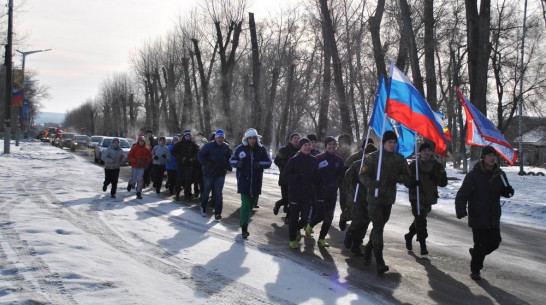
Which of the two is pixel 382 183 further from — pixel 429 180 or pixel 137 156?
pixel 137 156

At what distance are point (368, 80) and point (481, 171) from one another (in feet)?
107

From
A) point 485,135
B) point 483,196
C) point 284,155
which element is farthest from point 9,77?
point 483,196

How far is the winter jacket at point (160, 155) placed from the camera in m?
14.5

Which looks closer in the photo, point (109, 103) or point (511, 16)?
point (511, 16)

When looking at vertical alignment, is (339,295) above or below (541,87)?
below

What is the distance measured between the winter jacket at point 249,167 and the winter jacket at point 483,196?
11.2 feet

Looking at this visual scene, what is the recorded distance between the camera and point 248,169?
8461mm

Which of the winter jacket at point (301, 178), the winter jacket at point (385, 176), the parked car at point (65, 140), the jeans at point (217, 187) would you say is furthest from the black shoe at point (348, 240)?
the parked car at point (65, 140)

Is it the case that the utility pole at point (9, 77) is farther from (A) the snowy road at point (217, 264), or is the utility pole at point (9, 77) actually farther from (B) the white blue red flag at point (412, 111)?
(B) the white blue red flag at point (412, 111)

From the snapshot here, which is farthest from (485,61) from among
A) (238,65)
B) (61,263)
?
(238,65)

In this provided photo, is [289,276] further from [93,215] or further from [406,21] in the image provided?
[406,21]

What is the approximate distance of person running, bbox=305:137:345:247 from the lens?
7.86 m

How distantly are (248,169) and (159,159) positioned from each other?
22.3 ft

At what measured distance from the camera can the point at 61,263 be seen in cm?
556
